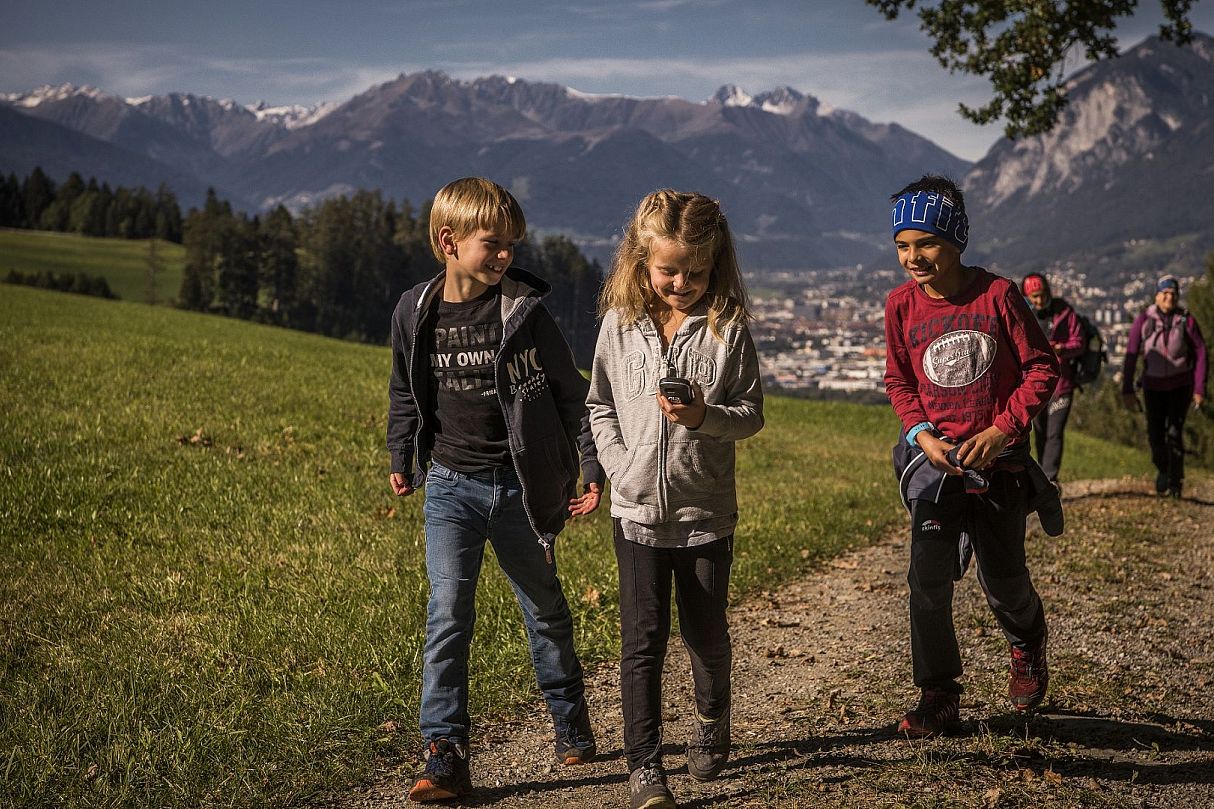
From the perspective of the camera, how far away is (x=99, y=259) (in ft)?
374

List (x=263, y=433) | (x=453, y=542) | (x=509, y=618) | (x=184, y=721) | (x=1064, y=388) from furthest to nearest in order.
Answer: (x=263, y=433), (x=1064, y=388), (x=509, y=618), (x=184, y=721), (x=453, y=542)

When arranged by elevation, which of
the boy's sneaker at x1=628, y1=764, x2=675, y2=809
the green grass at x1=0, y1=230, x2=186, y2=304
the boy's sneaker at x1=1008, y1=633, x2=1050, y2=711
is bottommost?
the boy's sneaker at x1=628, y1=764, x2=675, y2=809

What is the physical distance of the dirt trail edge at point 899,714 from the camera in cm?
444

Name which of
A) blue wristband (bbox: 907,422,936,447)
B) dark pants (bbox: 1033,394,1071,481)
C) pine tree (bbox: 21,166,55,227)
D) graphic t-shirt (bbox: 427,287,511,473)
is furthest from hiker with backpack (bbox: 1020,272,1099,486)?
pine tree (bbox: 21,166,55,227)

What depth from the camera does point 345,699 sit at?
17.9 ft

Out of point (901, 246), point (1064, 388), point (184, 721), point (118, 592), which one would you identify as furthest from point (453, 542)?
point (1064, 388)

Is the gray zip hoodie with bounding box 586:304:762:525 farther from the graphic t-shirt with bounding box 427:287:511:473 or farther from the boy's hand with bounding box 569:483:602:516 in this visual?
the graphic t-shirt with bounding box 427:287:511:473

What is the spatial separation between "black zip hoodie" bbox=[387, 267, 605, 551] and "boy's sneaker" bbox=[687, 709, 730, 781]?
1022 millimetres

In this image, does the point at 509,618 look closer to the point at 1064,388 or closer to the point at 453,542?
the point at 453,542

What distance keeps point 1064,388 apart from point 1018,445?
7.36 m

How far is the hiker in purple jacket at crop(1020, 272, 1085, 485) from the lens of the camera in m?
11.1

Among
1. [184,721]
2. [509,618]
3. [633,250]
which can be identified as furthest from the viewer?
[509,618]

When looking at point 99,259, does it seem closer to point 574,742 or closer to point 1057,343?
point 1057,343

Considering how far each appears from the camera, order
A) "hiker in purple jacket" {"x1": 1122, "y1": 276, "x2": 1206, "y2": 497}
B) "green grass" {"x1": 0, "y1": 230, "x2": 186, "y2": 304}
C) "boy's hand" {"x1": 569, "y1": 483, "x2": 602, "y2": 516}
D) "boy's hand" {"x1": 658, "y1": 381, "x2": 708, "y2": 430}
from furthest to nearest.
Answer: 1. "green grass" {"x1": 0, "y1": 230, "x2": 186, "y2": 304}
2. "hiker in purple jacket" {"x1": 1122, "y1": 276, "x2": 1206, "y2": 497}
3. "boy's hand" {"x1": 569, "y1": 483, "x2": 602, "y2": 516}
4. "boy's hand" {"x1": 658, "y1": 381, "x2": 708, "y2": 430}
